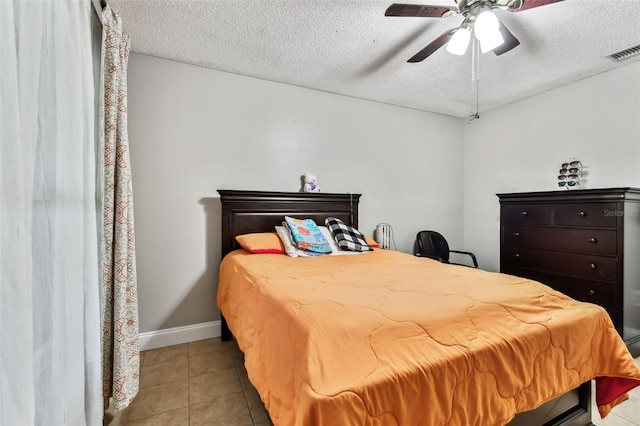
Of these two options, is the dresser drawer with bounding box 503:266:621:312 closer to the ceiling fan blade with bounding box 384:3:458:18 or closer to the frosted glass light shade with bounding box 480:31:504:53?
the frosted glass light shade with bounding box 480:31:504:53

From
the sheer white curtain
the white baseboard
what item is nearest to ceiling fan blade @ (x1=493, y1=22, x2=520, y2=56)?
the sheer white curtain

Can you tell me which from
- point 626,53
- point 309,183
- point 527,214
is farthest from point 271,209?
point 626,53

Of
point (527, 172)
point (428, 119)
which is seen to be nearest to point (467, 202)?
point (527, 172)

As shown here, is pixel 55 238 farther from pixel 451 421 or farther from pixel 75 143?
pixel 451 421

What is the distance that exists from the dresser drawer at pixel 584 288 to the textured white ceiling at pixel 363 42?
1890mm

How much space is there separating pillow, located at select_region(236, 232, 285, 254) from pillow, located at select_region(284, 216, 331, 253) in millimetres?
145

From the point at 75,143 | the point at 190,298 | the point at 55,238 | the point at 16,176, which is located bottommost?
the point at 190,298

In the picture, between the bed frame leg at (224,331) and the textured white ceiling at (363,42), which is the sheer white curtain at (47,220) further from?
the bed frame leg at (224,331)

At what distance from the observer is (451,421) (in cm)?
87

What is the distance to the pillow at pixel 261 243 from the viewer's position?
7.58 ft

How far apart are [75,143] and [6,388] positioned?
72 centimetres

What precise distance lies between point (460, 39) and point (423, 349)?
5.79 feet

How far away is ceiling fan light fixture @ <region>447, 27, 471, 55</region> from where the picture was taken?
5.42 feet

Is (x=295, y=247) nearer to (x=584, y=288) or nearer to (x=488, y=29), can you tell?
(x=488, y=29)
